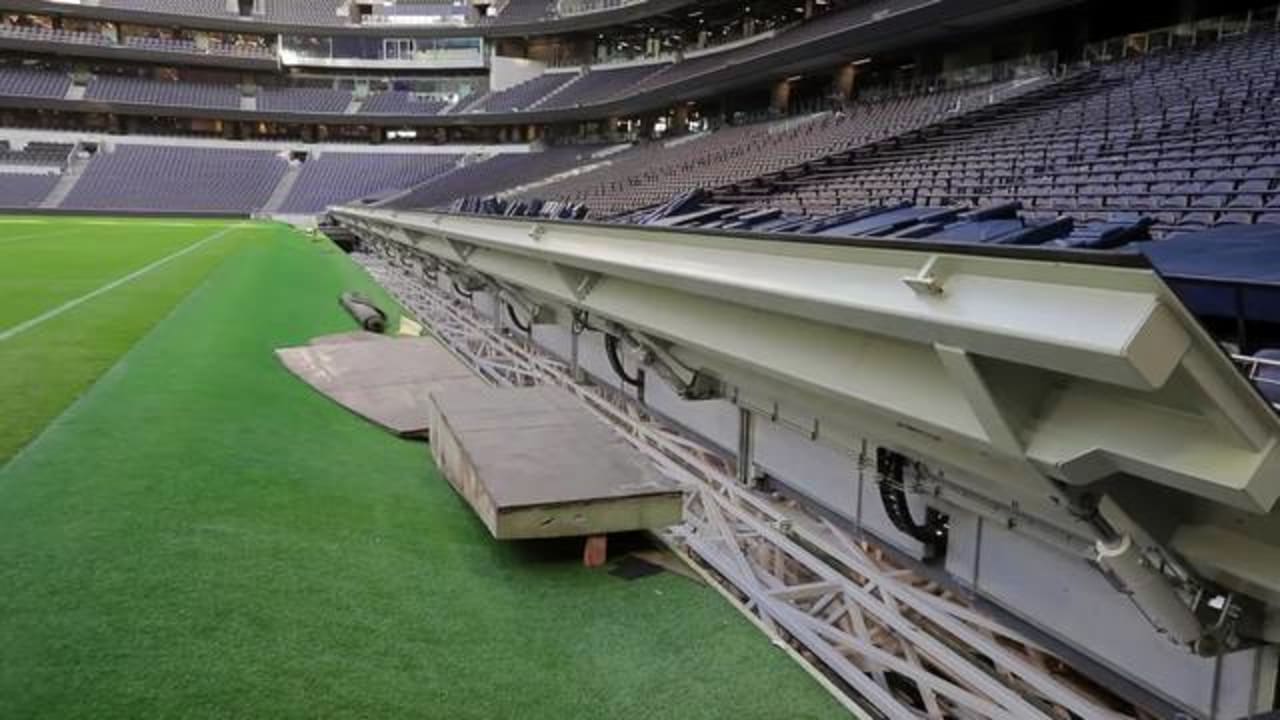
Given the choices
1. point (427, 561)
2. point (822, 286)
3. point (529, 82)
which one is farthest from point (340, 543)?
point (529, 82)

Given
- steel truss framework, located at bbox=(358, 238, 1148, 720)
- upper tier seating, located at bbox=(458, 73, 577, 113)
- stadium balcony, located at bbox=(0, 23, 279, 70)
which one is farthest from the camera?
upper tier seating, located at bbox=(458, 73, 577, 113)

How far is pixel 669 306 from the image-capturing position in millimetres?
5113

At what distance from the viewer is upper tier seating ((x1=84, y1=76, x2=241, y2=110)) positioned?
196ft

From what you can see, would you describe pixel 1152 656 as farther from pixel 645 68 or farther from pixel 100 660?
pixel 645 68

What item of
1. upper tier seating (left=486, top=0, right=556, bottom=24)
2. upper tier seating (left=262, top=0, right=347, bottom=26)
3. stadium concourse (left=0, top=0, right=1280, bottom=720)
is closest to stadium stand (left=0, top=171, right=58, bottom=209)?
upper tier seating (left=262, top=0, right=347, bottom=26)

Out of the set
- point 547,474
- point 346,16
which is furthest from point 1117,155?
point 346,16

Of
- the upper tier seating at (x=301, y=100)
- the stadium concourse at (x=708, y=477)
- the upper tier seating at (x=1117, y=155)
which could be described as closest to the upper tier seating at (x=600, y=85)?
the upper tier seating at (x=301, y=100)

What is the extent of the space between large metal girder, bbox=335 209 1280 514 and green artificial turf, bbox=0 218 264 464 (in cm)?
410

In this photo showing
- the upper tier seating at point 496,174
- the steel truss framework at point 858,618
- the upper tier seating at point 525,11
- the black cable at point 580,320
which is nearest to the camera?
the steel truss framework at point 858,618

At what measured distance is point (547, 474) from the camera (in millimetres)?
4266

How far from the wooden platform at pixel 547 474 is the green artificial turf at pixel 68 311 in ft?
8.15

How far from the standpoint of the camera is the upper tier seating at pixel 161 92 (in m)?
59.6

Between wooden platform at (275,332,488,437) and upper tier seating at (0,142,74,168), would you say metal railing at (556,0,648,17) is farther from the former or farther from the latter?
wooden platform at (275,332,488,437)

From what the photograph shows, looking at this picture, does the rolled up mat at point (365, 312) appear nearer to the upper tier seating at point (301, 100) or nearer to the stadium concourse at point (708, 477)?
the stadium concourse at point (708, 477)
